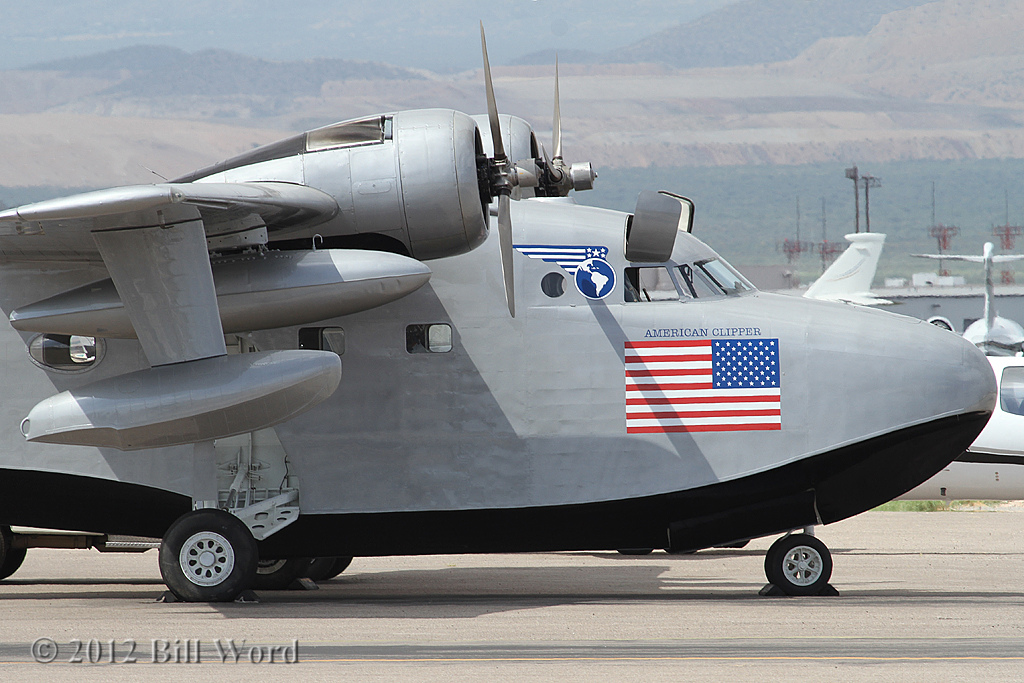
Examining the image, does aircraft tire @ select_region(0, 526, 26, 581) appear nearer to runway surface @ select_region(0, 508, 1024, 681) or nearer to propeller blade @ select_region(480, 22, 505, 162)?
runway surface @ select_region(0, 508, 1024, 681)

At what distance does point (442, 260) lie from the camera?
1106cm

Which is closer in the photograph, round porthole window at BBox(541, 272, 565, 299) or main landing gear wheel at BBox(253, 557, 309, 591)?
round porthole window at BBox(541, 272, 565, 299)

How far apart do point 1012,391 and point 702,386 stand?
27.2 ft

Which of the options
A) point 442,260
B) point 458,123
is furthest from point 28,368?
point 458,123

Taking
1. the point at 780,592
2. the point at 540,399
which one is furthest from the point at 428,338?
the point at 780,592

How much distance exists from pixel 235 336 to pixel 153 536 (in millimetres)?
2325

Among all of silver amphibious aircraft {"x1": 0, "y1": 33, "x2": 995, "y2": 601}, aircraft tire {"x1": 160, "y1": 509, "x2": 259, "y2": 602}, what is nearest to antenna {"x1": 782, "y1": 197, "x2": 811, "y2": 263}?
silver amphibious aircraft {"x1": 0, "y1": 33, "x2": 995, "y2": 601}

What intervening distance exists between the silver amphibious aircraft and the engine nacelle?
21mm

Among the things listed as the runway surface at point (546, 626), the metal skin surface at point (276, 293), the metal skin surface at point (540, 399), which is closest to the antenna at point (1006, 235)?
the runway surface at point (546, 626)

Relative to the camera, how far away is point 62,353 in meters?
11.1

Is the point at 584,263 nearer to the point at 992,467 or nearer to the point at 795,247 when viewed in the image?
the point at 992,467

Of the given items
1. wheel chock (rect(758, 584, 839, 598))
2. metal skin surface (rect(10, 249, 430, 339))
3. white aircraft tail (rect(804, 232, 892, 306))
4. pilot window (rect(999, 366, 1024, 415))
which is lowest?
wheel chock (rect(758, 584, 839, 598))

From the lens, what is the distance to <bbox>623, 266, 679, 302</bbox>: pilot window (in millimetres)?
10930

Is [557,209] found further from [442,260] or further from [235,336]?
[235,336]
